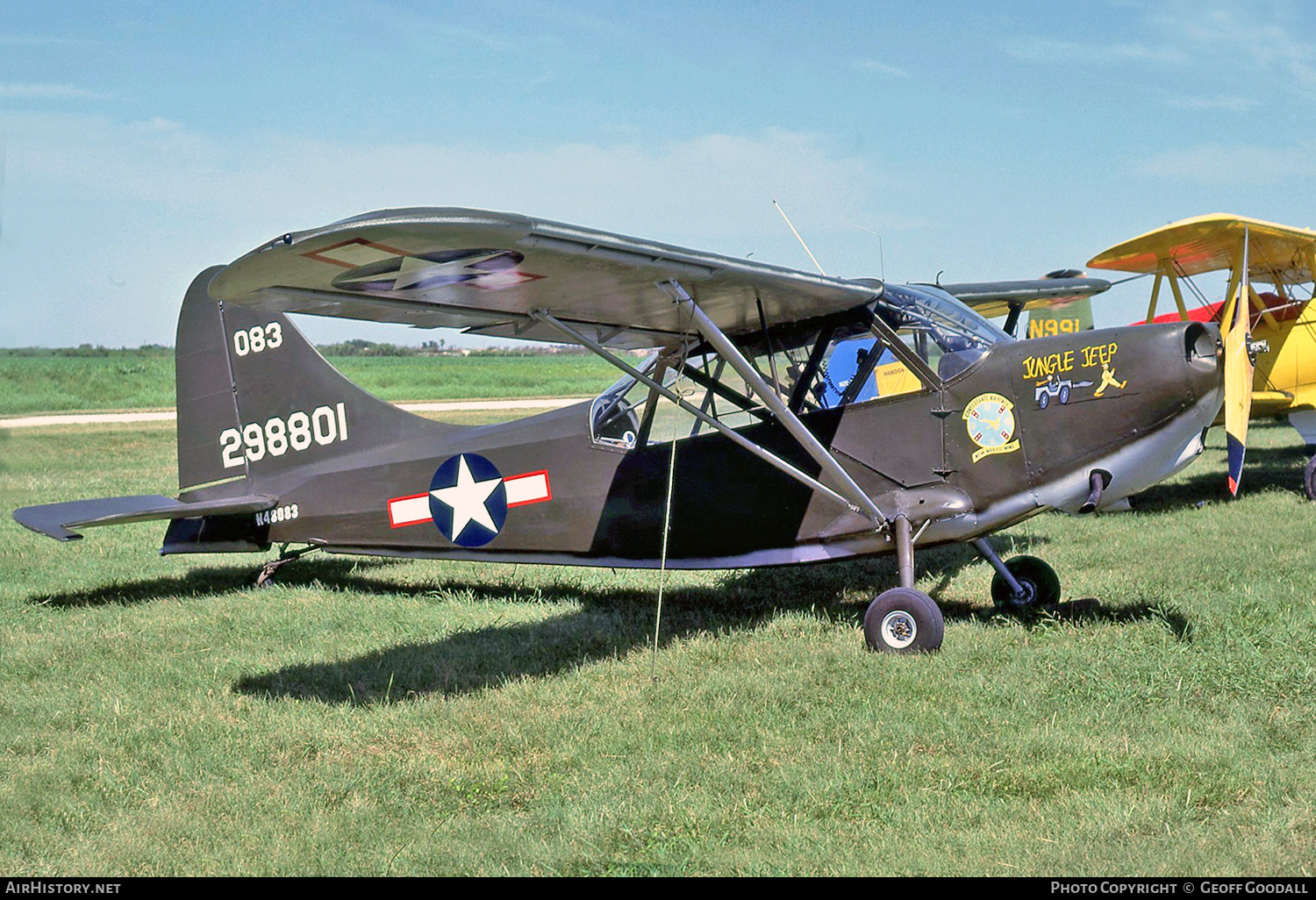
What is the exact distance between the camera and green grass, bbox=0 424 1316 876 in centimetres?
390

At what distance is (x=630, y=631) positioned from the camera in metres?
7.35

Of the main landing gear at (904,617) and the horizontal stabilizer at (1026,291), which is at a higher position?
the horizontal stabilizer at (1026,291)

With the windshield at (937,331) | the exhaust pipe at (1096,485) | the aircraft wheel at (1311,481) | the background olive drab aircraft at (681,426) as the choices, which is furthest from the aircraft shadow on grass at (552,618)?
the aircraft wheel at (1311,481)

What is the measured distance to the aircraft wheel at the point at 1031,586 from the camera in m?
7.55

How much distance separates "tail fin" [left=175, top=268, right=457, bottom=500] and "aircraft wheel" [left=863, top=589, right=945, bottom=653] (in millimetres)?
4255

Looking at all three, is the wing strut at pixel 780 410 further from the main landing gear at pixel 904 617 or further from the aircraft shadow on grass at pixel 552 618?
the aircraft shadow on grass at pixel 552 618

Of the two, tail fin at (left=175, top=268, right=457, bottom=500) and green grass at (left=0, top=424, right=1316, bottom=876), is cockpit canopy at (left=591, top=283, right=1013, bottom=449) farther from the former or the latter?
tail fin at (left=175, top=268, right=457, bottom=500)

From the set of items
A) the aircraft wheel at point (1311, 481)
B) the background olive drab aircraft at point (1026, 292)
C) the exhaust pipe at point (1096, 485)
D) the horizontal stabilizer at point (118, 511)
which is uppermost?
the background olive drab aircraft at point (1026, 292)

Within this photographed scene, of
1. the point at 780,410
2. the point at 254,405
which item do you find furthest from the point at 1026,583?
the point at 254,405

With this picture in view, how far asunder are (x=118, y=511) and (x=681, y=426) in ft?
14.8

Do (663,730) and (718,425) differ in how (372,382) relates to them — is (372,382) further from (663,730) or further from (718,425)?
(663,730)

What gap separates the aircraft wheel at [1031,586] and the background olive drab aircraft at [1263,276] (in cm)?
611

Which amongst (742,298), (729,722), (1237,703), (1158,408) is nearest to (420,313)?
(742,298)

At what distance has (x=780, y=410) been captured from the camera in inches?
255
